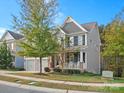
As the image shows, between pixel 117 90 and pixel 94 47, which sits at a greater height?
pixel 94 47

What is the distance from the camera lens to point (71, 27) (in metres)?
42.0

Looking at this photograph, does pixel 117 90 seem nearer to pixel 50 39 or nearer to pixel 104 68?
pixel 50 39

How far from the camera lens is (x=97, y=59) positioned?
4191cm

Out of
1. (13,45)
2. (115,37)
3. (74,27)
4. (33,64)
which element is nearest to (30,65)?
Answer: (33,64)

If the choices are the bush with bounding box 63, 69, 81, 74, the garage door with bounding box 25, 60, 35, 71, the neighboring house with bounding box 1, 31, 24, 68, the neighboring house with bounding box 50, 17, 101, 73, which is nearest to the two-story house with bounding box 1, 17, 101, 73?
the neighboring house with bounding box 50, 17, 101, 73

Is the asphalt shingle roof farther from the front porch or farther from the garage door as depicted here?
the garage door

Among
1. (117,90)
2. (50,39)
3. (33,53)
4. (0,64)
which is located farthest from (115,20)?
(0,64)

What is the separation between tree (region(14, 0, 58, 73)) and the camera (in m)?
31.4

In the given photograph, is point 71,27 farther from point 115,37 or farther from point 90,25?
point 115,37

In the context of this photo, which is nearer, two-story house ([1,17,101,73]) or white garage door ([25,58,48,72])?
two-story house ([1,17,101,73])

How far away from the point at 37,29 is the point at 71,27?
11.6 metres

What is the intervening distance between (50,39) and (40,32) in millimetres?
1430

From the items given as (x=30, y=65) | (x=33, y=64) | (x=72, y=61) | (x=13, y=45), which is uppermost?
(x=13, y=45)

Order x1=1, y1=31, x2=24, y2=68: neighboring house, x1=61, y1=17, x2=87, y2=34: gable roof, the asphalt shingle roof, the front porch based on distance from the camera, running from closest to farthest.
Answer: the front porch
x1=61, y1=17, x2=87, y2=34: gable roof
the asphalt shingle roof
x1=1, y1=31, x2=24, y2=68: neighboring house
